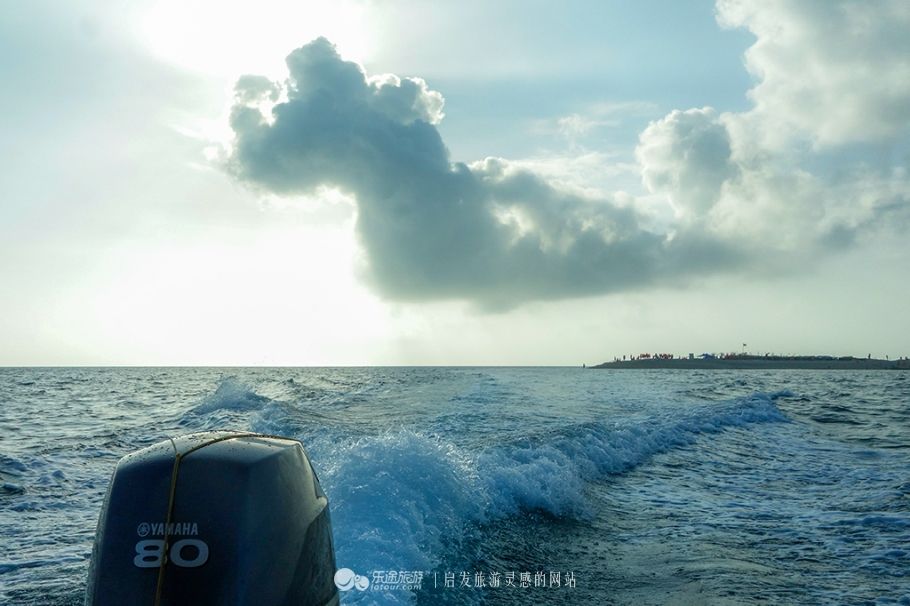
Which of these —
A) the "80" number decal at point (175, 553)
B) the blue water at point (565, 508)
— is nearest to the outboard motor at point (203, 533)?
the "80" number decal at point (175, 553)

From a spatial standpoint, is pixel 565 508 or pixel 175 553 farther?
pixel 565 508

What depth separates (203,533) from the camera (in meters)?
3.32

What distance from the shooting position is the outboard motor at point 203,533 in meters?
3.23

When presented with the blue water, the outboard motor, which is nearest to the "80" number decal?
the outboard motor

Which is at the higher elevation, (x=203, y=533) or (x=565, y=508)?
(x=203, y=533)

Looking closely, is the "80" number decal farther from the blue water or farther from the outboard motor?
the blue water

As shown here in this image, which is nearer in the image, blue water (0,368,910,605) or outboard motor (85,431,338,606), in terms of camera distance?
outboard motor (85,431,338,606)

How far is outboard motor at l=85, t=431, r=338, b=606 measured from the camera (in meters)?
3.23

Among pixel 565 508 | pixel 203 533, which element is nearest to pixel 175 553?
pixel 203 533

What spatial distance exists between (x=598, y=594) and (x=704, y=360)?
171770 millimetres

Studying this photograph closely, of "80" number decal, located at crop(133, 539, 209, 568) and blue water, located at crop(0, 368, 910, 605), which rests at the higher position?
"80" number decal, located at crop(133, 539, 209, 568)

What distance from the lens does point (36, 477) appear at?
1140cm

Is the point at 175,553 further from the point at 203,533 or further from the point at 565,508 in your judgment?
the point at 565,508

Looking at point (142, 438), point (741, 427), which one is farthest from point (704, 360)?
point (142, 438)
